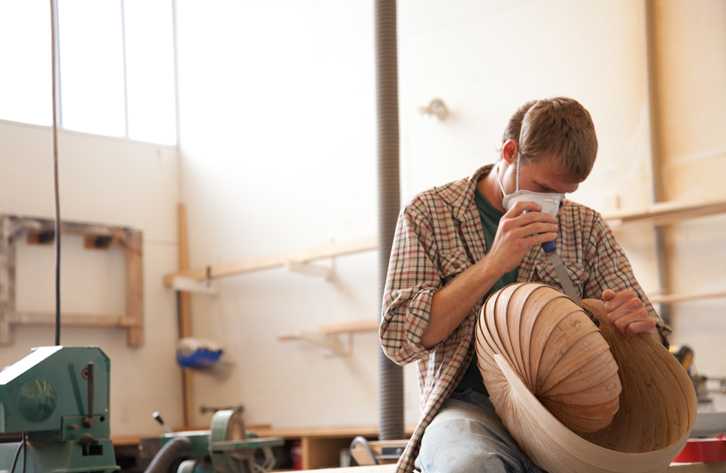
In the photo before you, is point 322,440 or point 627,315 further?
point 322,440

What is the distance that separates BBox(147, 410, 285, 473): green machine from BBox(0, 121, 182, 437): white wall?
243 centimetres

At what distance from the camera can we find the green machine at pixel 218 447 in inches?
130

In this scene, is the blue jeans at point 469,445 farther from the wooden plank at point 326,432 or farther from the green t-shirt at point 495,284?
the wooden plank at point 326,432

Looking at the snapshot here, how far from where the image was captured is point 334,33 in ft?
18.0

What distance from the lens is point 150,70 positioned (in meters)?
6.41

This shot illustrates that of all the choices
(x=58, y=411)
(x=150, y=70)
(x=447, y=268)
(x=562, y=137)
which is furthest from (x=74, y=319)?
(x=562, y=137)

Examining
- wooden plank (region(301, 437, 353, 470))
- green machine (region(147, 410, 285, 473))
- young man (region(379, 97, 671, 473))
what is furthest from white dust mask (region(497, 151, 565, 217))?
wooden plank (region(301, 437, 353, 470))

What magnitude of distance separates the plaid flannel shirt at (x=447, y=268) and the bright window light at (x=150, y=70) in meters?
5.04

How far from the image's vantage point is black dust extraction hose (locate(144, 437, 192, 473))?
328cm

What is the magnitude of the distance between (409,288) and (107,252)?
191 inches

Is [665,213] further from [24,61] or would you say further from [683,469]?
[24,61]

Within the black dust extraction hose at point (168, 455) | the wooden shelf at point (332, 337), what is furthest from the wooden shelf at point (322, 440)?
the black dust extraction hose at point (168, 455)

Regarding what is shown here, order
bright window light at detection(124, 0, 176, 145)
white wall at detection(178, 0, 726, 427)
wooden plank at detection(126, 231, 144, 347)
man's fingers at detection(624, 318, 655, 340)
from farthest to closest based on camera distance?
bright window light at detection(124, 0, 176, 145) < wooden plank at detection(126, 231, 144, 347) < white wall at detection(178, 0, 726, 427) < man's fingers at detection(624, 318, 655, 340)

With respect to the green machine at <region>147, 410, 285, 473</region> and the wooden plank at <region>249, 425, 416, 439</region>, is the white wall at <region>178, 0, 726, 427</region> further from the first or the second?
the green machine at <region>147, 410, 285, 473</region>
